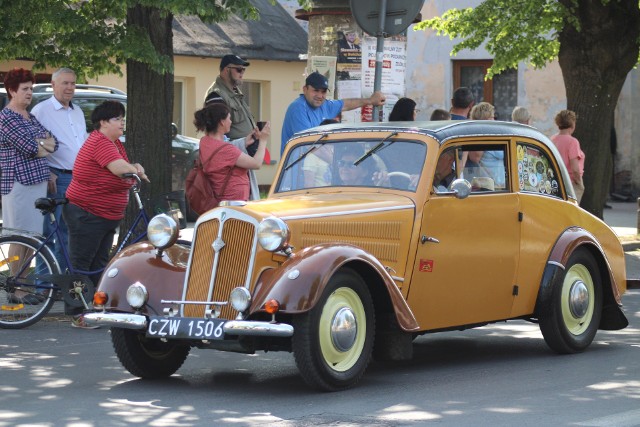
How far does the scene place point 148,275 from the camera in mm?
9078

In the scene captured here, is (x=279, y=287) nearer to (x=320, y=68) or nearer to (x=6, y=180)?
(x=6, y=180)

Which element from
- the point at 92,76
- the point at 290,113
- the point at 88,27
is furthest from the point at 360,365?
the point at 92,76

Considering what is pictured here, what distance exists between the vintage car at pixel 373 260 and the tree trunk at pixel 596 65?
901 cm

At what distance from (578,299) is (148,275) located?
3.43 metres

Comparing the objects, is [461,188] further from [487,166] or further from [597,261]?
[597,261]

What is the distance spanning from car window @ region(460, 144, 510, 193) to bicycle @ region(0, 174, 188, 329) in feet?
9.83

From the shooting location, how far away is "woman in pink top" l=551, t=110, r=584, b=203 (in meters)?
16.3

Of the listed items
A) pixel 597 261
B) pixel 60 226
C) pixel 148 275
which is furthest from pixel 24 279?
pixel 597 261

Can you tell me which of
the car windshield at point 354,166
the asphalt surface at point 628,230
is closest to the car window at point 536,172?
the car windshield at point 354,166

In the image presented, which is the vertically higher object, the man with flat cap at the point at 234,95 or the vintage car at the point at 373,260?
the man with flat cap at the point at 234,95

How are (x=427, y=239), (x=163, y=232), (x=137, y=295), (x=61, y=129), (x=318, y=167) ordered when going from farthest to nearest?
(x=61, y=129) → (x=318, y=167) → (x=427, y=239) → (x=163, y=232) → (x=137, y=295)

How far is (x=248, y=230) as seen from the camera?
866 centimetres

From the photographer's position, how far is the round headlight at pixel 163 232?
30.4 ft

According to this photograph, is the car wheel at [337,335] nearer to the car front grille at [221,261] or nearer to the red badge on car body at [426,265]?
the car front grille at [221,261]
